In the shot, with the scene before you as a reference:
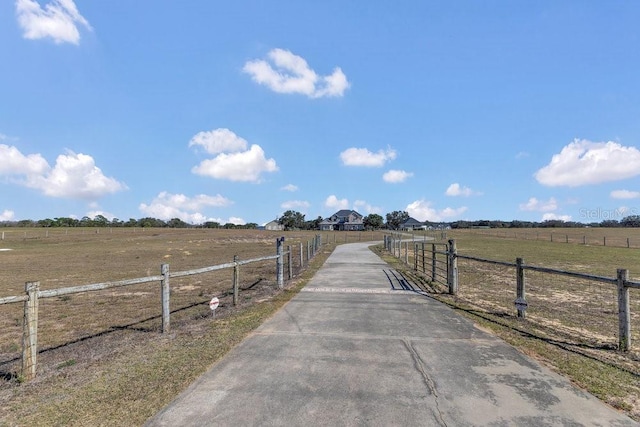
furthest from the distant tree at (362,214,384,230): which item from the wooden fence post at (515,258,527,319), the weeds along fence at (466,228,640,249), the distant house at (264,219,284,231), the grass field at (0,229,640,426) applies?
the wooden fence post at (515,258,527,319)

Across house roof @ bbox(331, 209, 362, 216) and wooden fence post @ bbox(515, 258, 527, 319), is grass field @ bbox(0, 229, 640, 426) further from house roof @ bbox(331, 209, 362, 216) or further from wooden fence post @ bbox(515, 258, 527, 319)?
house roof @ bbox(331, 209, 362, 216)

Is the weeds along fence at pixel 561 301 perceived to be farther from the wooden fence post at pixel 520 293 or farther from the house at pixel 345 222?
the house at pixel 345 222

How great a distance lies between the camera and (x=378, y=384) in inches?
158

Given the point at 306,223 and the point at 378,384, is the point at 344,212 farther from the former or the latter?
the point at 378,384

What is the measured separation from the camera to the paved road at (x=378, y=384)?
3318mm

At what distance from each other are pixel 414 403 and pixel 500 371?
5.23 feet

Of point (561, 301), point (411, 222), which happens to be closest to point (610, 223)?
point (411, 222)

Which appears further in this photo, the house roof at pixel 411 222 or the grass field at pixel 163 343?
the house roof at pixel 411 222

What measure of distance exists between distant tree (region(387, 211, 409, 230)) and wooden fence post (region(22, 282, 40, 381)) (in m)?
131

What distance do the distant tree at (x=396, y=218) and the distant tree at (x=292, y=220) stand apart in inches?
1290

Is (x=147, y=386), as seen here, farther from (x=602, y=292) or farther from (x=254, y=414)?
(x=602, y=292)

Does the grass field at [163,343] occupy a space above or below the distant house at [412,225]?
below

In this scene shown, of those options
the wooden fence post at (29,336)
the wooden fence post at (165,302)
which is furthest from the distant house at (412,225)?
the wooden fence post at (29,336)

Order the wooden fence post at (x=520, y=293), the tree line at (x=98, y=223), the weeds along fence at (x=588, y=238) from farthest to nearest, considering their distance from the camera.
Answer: the tree line at (x=98, y=223) < the weeds along fence at (x=588, y=238) < the wooden fence post at (x=520, y=293)
